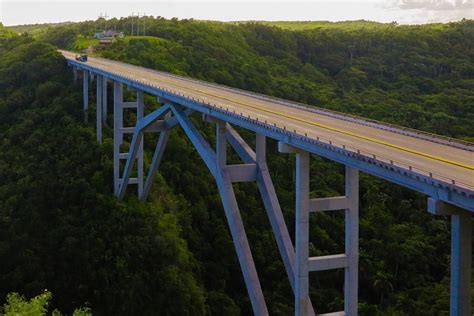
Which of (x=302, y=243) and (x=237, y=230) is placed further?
(x=237, y=230)

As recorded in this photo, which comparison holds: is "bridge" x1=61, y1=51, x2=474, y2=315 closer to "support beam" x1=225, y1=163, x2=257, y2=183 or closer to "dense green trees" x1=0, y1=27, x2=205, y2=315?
"support beam" x1=225, y1=163, x2=257, y2=183

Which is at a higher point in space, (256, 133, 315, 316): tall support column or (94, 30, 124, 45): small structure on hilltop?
(94, 30, 124, 45): small structure on hilltop

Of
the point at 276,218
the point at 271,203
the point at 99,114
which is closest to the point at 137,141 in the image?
Answer: the point at 99,114

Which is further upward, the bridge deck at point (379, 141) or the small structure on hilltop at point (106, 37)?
the small structure on hilltop at point (106, 37)

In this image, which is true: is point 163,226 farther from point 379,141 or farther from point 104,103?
point 379,141

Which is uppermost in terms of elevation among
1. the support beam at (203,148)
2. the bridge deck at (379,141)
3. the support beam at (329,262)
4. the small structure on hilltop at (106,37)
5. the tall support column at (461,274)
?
the small structure on hilltop at (106,37)

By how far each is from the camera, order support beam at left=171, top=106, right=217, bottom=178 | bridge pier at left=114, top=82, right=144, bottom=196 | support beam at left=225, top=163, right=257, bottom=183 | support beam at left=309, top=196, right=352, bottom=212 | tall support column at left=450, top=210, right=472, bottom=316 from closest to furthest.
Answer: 1. tall support column at left=450, top=210, right=472, bottom=316
2. support beam at left=309, top=196, right=352, bottom=212
3. support beam at left=225, top=163, right=257, bottom=183
4. support beam at left=171, top=106, right=217, bottom=178
5. bridge pier at left=114, top=82, right=144, bottom=196

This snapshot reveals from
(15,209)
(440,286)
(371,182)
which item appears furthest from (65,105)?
(440,286)

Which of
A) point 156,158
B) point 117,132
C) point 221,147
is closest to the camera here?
point 221,147

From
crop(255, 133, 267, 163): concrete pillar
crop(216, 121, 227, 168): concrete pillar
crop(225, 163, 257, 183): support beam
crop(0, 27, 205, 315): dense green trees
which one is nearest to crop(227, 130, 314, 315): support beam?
crop(255, 133, 267, 163): concrete pillar

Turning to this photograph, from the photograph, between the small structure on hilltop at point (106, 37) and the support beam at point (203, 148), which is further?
the small structure on hilltop at point (106, 37)

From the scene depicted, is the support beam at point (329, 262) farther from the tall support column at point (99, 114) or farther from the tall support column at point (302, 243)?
the tall support column at point (99, 114)

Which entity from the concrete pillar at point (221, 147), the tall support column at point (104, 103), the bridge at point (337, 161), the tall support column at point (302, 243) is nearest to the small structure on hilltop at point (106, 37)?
the tall support column at point (104, 103)
